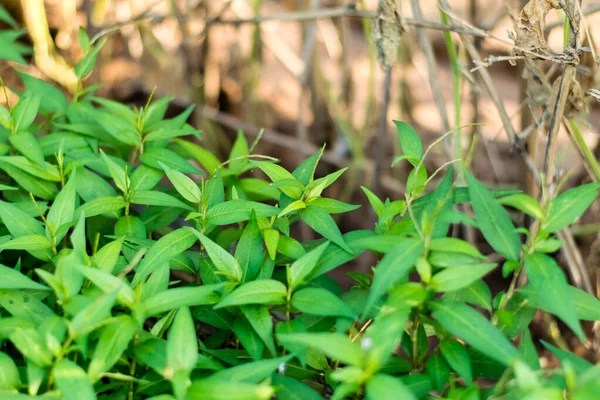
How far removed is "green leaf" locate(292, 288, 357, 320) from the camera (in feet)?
2.23

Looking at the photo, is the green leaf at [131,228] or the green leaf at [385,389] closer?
the green leaf at [385,389]

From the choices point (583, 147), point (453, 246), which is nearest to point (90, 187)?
point (453, 246)

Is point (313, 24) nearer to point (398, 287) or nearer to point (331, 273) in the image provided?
point (331, 273)

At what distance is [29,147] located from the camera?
0.90 metres

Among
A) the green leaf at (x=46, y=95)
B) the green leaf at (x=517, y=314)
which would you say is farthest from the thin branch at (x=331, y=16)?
the green leaf at (x=517, y=314)

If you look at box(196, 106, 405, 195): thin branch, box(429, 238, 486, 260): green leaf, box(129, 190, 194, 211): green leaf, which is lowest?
box(196, 106, 405, 195): thin branch

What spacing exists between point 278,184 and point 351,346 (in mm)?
238

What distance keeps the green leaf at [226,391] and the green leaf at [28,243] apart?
28cm

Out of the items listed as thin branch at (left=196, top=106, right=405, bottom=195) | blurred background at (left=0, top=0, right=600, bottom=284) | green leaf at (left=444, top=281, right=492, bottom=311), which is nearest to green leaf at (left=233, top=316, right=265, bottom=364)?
green leaf at (left=444, top=281, right=492, bottom=311)

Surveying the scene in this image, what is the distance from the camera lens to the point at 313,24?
1842 mm

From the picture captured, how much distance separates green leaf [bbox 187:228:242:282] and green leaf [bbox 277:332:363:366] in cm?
13

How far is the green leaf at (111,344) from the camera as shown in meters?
0.62

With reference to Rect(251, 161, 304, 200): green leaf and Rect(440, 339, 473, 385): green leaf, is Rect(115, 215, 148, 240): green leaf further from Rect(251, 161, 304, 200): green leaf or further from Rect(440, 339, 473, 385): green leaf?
Rect(440, 339, 473, 385): green leaf

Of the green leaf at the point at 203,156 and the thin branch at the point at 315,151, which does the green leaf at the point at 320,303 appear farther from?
the thin branch at the point at 315,151
